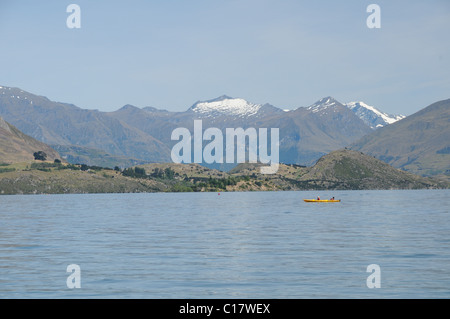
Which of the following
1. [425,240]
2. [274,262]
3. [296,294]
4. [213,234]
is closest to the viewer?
[296,294]

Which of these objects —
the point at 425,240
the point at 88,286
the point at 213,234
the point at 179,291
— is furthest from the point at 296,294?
the point at 213,234

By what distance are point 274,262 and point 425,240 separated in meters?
37.2

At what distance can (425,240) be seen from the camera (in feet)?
319

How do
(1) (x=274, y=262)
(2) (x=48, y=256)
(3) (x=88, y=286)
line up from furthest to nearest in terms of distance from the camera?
(2) (x=48, y=256) → (1) (x=274, y=262) → (3) (x=88, y=286)

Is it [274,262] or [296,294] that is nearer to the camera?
[296,294]

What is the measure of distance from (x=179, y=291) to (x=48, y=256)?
32.6 meters

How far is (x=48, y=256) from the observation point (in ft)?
259
